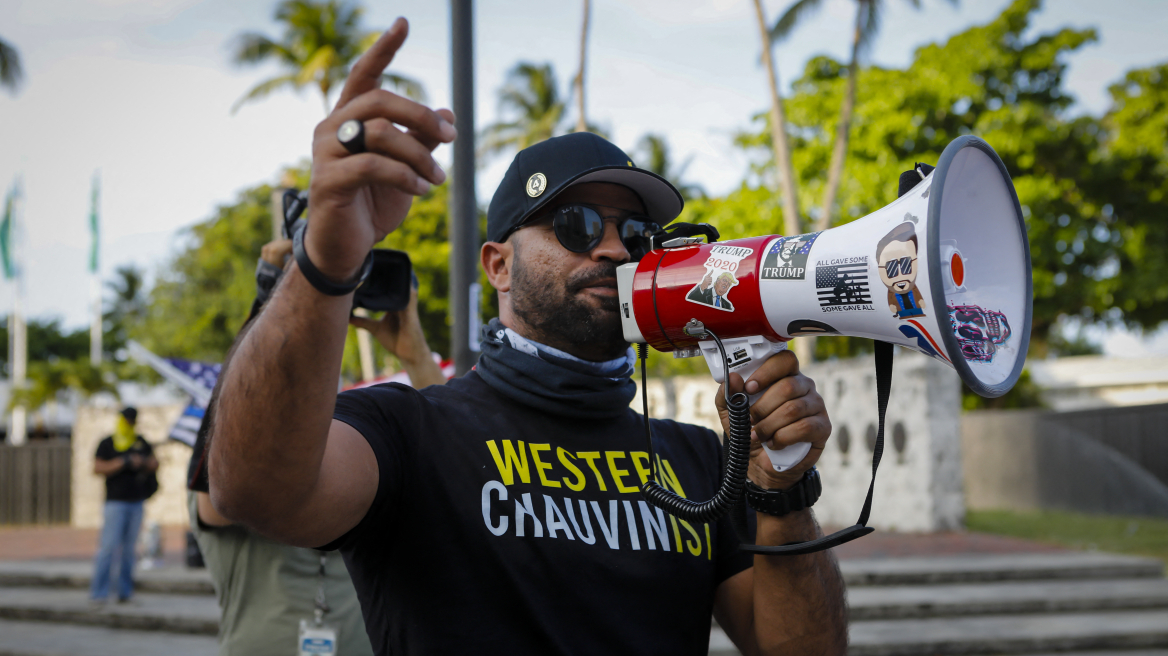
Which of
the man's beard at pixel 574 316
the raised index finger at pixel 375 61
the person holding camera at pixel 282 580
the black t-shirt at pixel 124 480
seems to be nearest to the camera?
the raised index finger at pixel 375 61

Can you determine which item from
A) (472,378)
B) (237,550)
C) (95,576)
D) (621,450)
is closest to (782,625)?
(621,450)

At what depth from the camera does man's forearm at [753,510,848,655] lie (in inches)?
69.6

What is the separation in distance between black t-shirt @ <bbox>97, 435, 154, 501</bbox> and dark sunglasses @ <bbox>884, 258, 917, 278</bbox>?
8230 mm

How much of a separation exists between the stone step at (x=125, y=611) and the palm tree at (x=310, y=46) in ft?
47.8

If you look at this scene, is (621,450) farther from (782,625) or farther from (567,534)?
(782,625)

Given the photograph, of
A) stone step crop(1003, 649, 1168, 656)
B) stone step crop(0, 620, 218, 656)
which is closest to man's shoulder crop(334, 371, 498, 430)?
stone step crop(0, 620, 218, 656)

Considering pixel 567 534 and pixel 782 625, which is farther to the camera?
pixel 782 625

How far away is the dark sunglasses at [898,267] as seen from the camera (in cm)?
141

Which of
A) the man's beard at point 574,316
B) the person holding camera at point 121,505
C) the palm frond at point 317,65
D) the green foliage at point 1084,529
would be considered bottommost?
the green foliage at point 1084,529

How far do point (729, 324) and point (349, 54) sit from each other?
2171 cm

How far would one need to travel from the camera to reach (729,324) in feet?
5.38

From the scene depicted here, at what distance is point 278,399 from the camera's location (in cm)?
113

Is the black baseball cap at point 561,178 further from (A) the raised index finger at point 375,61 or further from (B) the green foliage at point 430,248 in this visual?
(B) the green foliage at point 430,248

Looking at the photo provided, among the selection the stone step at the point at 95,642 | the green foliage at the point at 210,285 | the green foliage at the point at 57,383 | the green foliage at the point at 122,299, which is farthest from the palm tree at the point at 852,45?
the green foliage at the point at 122,299
